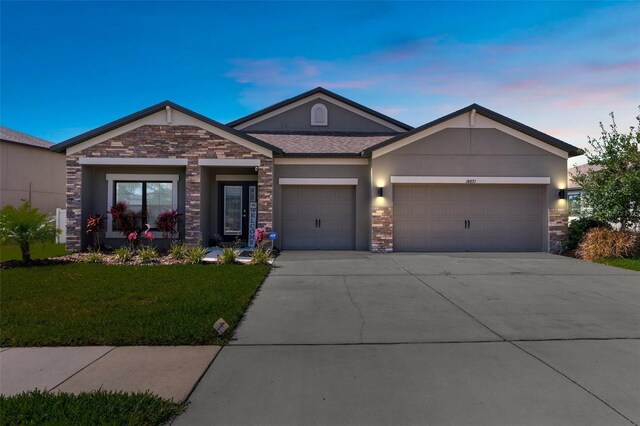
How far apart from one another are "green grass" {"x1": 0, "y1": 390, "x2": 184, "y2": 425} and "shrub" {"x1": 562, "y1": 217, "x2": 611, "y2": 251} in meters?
14.0

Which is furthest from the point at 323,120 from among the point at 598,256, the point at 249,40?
the point at 598,256

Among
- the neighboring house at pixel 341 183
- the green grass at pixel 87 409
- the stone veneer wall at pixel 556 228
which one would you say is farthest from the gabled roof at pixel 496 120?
the green grass at pixel 87 409

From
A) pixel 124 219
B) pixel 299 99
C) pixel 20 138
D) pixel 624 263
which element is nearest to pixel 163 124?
pixel 124 219

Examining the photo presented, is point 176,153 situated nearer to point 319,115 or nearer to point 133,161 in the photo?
point 133,161

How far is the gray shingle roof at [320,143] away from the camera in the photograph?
46.2ft

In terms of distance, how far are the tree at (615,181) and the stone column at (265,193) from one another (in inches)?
423

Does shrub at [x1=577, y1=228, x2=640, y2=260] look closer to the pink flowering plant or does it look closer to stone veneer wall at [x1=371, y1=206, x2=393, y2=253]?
stone veneer wall at [x1=371, y1=206, x2=393, y2=253]

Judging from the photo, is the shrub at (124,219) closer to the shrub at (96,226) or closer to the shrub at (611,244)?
the shrub at (96,226)

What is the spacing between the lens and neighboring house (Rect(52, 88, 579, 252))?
1273cm

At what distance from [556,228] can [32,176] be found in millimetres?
26971

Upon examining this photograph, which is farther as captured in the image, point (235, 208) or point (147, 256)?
point (235, 208)

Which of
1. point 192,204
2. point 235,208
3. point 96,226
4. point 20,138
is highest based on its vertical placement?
point 20,138

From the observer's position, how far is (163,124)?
1273cm

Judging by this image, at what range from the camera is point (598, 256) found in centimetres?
1164
